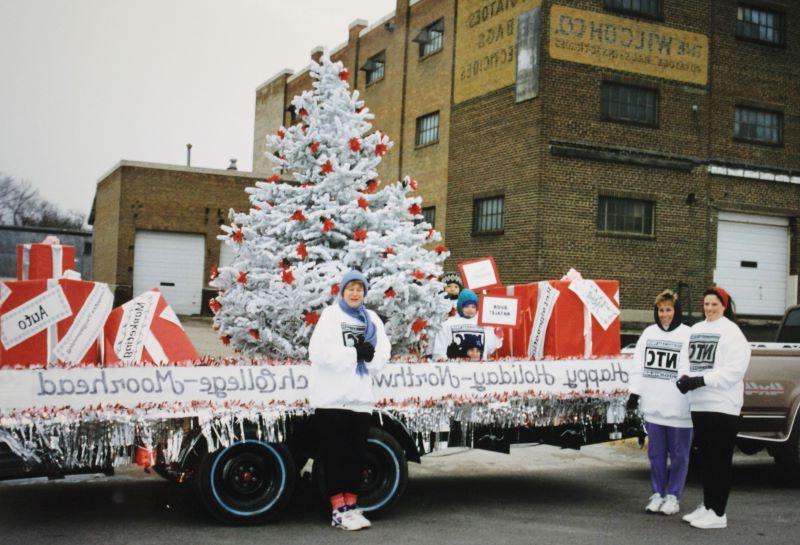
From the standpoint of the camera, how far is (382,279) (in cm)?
816

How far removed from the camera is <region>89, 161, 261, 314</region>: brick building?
1233 inches

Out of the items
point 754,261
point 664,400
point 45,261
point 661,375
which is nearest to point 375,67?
point 754,261

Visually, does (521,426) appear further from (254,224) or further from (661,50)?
(661,50)

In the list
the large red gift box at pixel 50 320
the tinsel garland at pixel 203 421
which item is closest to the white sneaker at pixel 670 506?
the tinsel garland at pixel 203 421

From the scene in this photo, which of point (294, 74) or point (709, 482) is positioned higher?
point (294, 74)

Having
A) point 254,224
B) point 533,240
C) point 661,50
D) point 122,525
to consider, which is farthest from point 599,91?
point 122,525

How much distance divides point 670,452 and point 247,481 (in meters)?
3.35

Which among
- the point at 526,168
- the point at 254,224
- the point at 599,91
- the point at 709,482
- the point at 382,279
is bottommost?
the point at 709,482

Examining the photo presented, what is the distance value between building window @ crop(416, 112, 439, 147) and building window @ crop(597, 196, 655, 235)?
21.0 feet

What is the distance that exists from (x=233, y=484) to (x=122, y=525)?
2.78ft

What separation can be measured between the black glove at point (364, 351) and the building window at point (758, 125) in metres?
19.8

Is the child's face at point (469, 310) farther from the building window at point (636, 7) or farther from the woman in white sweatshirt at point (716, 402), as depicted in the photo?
the building window at point (636, 7)

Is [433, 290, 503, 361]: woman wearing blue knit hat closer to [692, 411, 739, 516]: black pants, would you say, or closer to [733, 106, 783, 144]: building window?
[692, 411, 739, 516]: black pants

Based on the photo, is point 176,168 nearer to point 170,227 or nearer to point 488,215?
point 170,227
